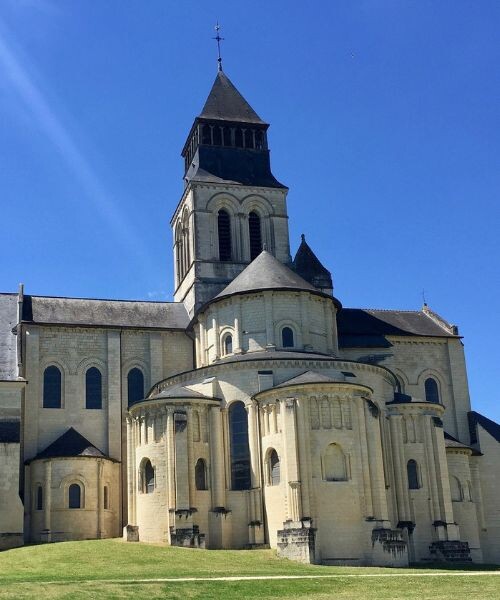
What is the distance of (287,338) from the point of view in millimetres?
44031

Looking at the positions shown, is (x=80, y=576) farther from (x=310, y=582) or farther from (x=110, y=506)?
(x=110, y=506)

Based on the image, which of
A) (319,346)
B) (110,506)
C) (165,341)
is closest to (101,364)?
(165,341)

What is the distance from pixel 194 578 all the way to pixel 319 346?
19611mm

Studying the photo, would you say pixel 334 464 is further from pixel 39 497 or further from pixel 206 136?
pixel 206 136

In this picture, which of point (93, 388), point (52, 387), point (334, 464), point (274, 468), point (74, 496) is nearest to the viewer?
point (334, 464)

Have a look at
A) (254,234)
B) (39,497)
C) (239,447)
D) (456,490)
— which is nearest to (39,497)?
(39,497)

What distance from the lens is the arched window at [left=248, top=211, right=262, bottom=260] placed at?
55672 mm

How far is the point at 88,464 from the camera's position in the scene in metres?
44.7

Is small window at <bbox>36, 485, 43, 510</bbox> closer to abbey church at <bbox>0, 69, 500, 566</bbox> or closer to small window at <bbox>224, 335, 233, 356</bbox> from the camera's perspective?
abbey church at <bbox>0, 69, 500, 566</bbox>

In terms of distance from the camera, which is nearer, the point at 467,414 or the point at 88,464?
the point at 88,464

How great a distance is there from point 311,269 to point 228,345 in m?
12.5

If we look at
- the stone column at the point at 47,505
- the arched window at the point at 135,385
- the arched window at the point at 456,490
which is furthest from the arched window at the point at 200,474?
the arched window at the point at 456,490

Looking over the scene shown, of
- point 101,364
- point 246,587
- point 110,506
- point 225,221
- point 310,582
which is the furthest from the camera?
point 225,221

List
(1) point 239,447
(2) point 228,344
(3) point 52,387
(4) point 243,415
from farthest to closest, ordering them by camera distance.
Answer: (3) point 52,387 < (2) point 228,344 < (4) point 243,415 < (1) point 239,447
